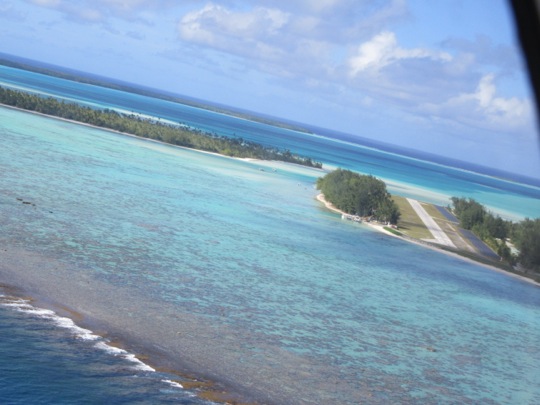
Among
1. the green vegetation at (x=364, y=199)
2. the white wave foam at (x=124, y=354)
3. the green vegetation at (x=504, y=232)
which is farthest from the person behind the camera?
the green vegetation at (x=364, y=199)

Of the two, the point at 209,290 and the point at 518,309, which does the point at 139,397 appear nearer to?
the point at 209,290

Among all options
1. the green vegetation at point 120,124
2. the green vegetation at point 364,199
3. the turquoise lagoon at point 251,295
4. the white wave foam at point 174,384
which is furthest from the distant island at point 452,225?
the white wave foam at point 174,384

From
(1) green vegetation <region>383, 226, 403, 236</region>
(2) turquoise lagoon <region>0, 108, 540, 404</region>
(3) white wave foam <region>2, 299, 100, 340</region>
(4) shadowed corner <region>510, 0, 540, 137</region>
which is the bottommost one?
(3) white wave foam <region>2, 299, 100, 340</region>

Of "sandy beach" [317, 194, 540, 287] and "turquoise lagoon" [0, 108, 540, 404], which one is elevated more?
"sandy beach" [317, 194, 540, 287]

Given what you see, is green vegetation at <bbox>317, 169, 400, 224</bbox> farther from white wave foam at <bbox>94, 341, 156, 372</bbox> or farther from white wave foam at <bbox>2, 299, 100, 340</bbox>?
white wave foam at <bbox>94, 341, 156, 372</bbox>

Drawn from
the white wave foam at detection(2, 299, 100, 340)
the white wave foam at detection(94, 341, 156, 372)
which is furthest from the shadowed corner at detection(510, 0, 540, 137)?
the white wave foam at detection(2, 299, 100, 340)

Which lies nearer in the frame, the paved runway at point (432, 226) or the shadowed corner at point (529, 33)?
the shadowed corner at point (529, 33)

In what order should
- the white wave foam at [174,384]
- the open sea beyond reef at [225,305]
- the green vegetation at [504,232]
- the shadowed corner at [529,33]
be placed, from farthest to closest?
the green vegetation at [504,232] < the open sea beyond reef at [225,305] < the white wave foam at [174,384] < the shadowed corner at [529,33]

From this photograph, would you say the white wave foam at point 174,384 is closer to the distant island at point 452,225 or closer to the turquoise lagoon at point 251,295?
the turquoise lagoon at point 251,295

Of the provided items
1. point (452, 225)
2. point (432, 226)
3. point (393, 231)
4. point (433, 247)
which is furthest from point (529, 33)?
point (452, 225)
